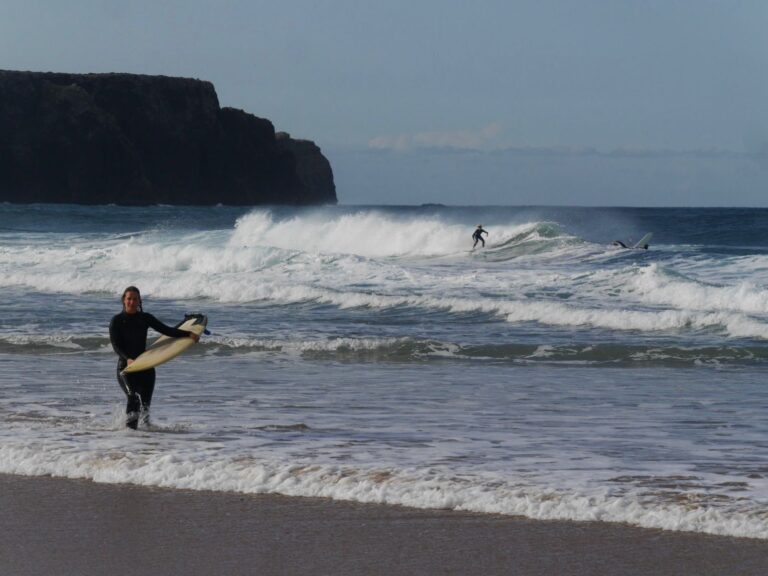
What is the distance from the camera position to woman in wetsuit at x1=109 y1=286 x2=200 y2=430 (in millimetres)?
8695

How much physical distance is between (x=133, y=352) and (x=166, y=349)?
25 centimetres

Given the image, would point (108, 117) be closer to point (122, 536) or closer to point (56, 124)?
point (56, 124)

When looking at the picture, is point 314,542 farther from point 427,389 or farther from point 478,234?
point 478,234

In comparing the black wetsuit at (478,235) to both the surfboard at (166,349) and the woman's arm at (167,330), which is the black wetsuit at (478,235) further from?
the woman's arm at (167,330)

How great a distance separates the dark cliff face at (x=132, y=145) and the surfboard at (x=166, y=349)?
387 feet

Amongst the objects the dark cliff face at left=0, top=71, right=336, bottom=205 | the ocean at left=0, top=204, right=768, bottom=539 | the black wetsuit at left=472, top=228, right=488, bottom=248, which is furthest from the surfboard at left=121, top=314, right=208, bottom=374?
the dark cliff face at left=0, top=71, right=336, bottom=205

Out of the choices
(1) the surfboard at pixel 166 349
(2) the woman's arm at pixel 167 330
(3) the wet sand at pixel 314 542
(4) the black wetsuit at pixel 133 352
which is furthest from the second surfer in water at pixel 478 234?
(3) the wet sand at pixel 314 542

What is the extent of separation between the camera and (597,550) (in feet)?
18.1

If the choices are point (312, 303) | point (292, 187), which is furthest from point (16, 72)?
point (312, 303)

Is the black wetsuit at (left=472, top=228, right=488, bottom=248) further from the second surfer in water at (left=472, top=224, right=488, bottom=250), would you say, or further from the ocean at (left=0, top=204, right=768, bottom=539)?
the ocean at (left=0, top=204, right=768, bottom=539)

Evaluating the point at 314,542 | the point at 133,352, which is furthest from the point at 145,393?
the point at 314,542

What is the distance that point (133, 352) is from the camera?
877cm

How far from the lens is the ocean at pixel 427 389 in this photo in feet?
22.6

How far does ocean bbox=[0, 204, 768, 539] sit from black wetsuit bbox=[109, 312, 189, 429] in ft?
0.60
